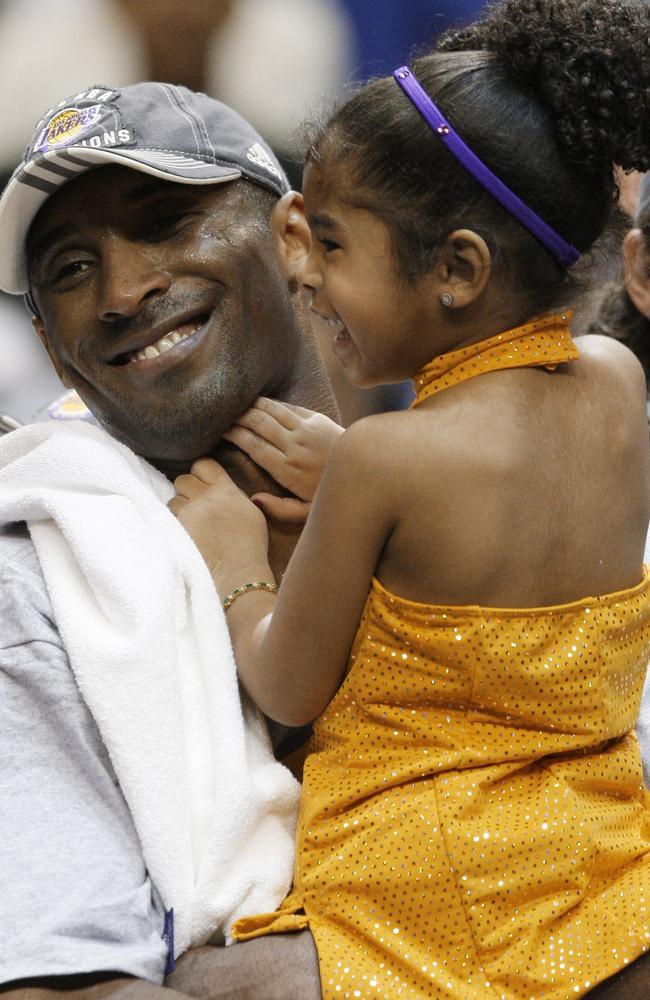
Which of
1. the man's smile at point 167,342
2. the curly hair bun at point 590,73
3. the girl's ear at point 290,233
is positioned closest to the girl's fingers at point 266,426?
the man's smile at point 167,342

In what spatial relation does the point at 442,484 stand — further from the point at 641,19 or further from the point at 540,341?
the point at 641,19

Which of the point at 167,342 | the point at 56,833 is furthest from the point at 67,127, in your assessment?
the point at 56,833

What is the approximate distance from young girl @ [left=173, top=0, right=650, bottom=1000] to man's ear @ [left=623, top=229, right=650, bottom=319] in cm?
112

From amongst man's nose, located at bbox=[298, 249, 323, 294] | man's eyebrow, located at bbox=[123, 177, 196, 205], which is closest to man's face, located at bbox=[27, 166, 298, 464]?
man's eyebrow, located at bbox=[123, 177, 196, 205]

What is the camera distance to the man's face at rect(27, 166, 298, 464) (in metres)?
1.58

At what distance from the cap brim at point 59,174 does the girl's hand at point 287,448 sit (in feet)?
1.05

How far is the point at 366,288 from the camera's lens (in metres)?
1.21

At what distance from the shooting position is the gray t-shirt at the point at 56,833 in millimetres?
1119

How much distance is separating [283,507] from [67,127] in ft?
1.87

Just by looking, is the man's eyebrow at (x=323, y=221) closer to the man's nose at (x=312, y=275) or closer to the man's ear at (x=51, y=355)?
the man's nose at (x=312, y=275)

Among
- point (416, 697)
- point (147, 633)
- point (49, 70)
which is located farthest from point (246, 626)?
point (49, 70)

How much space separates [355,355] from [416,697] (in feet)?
1.21

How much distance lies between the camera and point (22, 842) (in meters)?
1.16

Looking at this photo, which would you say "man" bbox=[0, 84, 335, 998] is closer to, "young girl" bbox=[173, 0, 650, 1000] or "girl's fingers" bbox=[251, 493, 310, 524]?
"girl's fingers" bbox=[251, 493, 310, 524]
